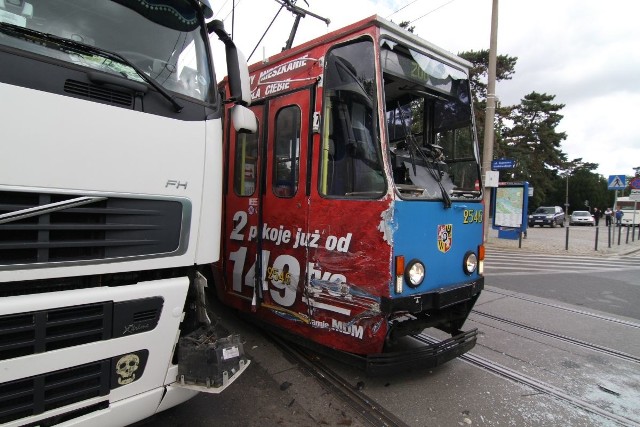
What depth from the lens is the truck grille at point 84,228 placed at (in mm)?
1713

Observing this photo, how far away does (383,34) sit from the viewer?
3.28 meters

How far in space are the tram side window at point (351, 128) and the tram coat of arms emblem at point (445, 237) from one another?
0.78 metres

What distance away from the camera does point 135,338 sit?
6.91ft

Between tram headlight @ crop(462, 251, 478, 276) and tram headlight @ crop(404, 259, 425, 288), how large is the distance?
0.76 metres

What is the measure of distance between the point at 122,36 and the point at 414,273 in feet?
8.92

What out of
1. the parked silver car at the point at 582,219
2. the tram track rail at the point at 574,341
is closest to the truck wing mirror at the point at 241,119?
the tram track rail at the point at 574,341

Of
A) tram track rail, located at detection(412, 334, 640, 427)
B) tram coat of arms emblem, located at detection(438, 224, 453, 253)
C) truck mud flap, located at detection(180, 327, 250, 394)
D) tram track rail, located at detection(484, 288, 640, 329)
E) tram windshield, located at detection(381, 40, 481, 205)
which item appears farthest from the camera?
tram track rail, located at detection(484, 288, 640, 329)

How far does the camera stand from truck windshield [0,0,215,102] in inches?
76.2

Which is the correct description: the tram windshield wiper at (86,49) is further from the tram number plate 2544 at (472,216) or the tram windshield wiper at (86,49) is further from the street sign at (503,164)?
the street sign at (503,164)

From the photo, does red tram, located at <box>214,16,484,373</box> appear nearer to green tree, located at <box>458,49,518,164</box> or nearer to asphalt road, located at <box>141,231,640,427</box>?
asphalt road, located at <box>141,231,640,427</box>

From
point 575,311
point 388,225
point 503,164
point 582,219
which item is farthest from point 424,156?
point 582,219

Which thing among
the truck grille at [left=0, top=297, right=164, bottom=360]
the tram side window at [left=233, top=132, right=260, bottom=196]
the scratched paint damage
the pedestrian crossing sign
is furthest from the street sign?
the truck grille at [left=0, top=297, right=164, bottom=360]

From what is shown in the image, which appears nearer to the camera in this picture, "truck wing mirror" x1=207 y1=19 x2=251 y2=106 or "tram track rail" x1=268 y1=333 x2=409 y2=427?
"truck wing mirror" x1=207 y1=19 x2=251 y2=106

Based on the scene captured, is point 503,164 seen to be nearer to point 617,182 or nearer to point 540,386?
point 617,182
